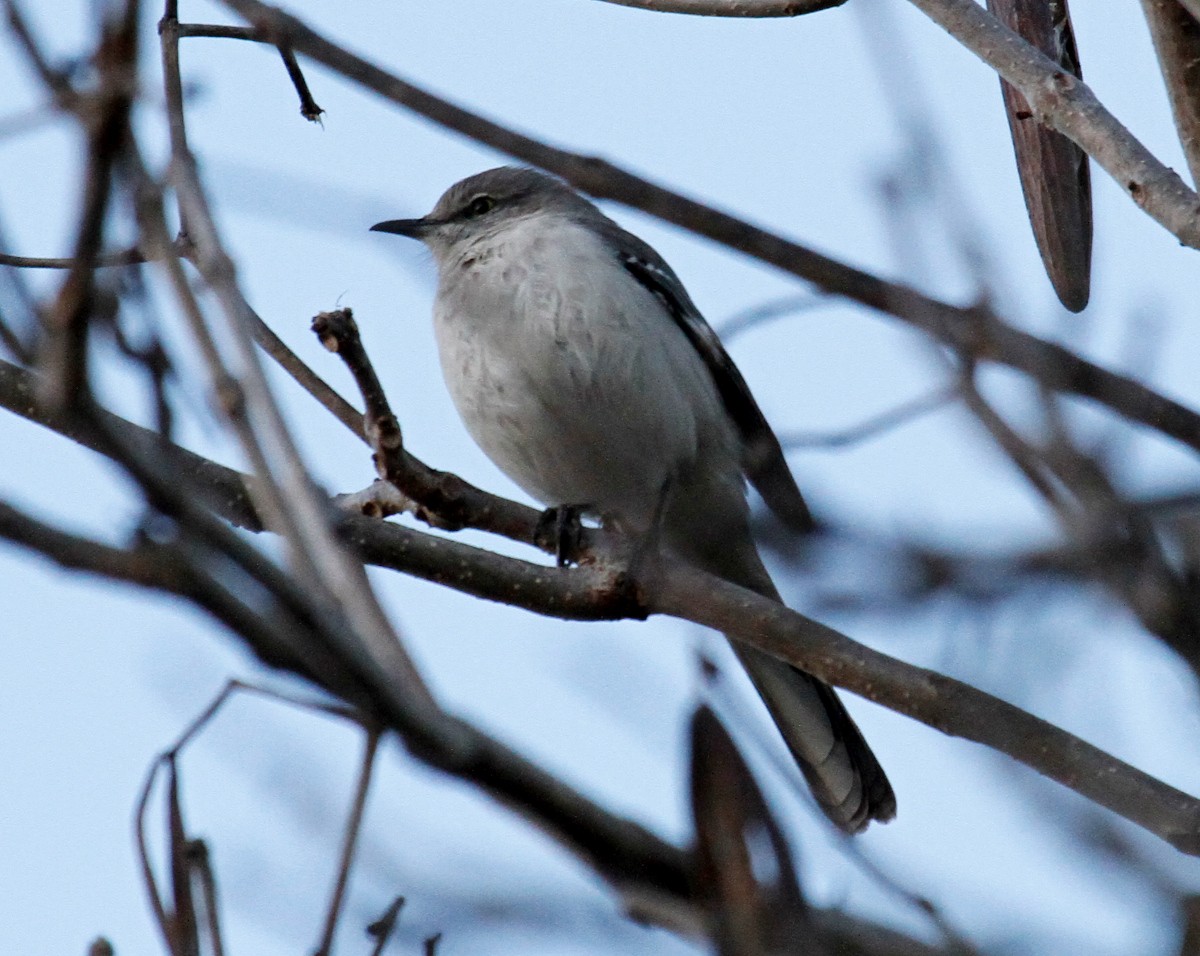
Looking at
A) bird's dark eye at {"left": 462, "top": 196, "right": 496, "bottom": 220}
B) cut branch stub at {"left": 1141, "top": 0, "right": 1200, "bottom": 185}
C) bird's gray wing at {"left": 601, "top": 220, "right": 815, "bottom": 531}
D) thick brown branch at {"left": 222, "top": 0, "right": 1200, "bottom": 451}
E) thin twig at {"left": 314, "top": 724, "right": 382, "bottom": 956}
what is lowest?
thin twig at {"left": 314, "top": 724, "right": 382, "bottom": 956}

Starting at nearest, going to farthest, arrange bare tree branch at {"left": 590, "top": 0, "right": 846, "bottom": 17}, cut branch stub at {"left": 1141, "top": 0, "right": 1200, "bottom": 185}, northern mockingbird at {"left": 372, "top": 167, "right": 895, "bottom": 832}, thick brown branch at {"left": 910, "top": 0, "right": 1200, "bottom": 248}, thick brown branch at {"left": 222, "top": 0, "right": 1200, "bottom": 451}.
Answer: thick brown branch at {"left": 222, "top": 0, "right": 1200, "bottom": 451} → thick brown branch at {"left": 910, "top": 0, "right": 1200, "bottom": 248} → cut branch stub at {"left": 1141, "top": 0, "right": 1200, "bottom": 185} → bare tree branch at {"left": 590, "top": 0, "right": 846, "bottom": 17} → northern mockingbird at {"left": 372, "top": 167, "right": 895, "bottom": 832}

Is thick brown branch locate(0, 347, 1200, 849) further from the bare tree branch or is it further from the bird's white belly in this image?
the bird's white belly

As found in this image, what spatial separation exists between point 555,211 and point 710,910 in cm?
547

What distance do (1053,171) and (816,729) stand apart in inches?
118

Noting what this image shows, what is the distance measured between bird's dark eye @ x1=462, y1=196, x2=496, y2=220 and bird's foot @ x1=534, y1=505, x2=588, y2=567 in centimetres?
227

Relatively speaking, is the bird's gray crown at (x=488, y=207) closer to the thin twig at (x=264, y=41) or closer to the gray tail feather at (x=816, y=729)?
the gray tail feather at (x=816, y=729)

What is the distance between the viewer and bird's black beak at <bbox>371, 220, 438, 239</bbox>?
668 centimetres

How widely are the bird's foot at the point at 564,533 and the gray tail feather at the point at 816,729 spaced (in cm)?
73

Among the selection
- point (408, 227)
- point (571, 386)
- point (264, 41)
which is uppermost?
point (408, 227)

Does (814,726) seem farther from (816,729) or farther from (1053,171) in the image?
(1053,171)

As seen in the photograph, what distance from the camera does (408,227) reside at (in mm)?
6742

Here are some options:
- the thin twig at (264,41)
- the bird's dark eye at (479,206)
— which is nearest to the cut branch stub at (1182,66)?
the thin twig at (264,41)

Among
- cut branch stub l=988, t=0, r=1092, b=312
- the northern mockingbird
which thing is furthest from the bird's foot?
cut branch stub l=988, t=0, r=1092, b=312

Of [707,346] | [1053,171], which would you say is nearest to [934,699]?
[1053,171]
